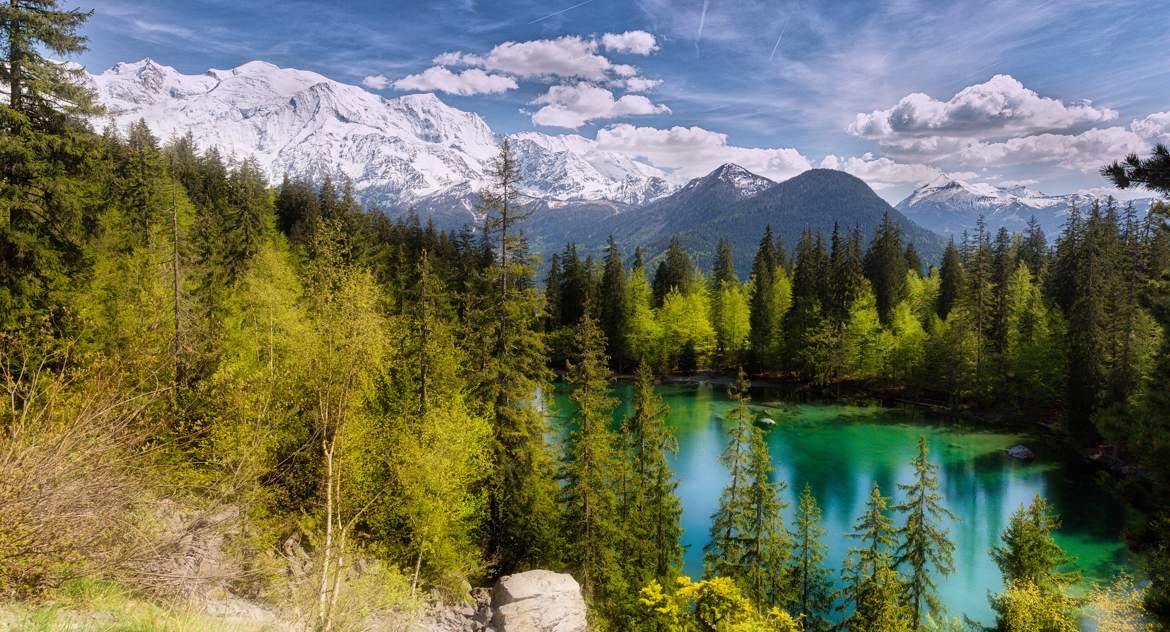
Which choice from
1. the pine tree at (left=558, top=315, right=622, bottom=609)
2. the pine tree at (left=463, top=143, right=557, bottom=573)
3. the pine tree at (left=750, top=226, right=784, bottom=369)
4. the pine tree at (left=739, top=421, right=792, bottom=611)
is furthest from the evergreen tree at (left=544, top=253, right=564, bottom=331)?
the pine tree at (left=739, top=421, right=792, bottom=611)

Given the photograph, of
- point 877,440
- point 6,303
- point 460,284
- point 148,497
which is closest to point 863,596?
point 148,497

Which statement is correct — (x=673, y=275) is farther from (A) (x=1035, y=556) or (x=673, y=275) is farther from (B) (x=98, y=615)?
(B) (x=98, y=615)

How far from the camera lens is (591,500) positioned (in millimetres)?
18766

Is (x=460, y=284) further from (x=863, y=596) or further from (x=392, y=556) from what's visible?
(x=863, y=596)

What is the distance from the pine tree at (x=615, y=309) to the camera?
67.2 meters

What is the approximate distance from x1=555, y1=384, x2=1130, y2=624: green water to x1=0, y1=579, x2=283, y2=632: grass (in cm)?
2068

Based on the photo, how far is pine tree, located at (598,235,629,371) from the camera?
67.2 m

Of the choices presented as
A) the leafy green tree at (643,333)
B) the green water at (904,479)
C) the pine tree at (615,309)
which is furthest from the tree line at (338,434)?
the pine tree at (615,309)

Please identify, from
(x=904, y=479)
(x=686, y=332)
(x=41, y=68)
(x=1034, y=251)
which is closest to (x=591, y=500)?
(x=41, y=68)

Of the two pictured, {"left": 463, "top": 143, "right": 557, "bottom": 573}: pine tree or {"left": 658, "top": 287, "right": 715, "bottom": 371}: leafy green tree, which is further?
{"left": 658, "top": 287, "right": 715, "bottom": 371}: leafy green tree

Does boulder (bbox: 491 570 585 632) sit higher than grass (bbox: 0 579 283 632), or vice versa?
grass (bbox: 0 579 283 632)

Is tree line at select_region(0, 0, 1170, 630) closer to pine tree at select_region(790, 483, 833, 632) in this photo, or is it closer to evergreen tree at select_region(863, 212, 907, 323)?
pine tree at select_region(790, 483, 833, 632)

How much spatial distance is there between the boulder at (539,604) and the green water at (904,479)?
29.6 feet

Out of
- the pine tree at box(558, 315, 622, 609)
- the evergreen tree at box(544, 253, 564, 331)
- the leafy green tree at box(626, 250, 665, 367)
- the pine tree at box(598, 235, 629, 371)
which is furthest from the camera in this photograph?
the evergreen tree at box(544, 253, 564, 331)
